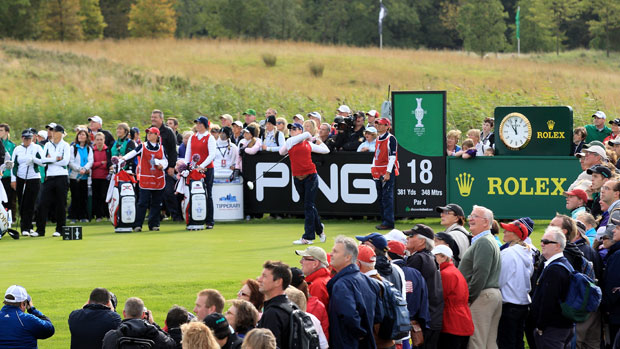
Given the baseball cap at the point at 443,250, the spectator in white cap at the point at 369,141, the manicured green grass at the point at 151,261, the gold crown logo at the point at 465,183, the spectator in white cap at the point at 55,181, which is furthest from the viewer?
the spectator in white cap at the point at 369,141

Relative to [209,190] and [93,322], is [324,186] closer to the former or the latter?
[209,190]

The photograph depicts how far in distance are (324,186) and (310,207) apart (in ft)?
13.1

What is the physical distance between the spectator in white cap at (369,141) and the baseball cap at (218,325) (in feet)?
40.9

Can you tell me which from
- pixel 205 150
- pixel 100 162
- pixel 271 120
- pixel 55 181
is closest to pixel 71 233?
pixel 55 181

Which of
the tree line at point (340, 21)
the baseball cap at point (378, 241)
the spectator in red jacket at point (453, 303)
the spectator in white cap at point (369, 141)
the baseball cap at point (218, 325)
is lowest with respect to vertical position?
the spectator in red jacket at point (453, 303)

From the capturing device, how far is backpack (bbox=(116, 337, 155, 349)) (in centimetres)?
806

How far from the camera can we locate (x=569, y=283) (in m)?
9.65

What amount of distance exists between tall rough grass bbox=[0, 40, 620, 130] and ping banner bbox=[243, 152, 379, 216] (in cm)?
1033

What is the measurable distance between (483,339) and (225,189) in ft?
36.4

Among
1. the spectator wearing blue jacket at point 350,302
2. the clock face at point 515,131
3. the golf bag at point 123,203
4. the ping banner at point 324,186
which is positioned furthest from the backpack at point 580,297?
the golf bag at point 123,203

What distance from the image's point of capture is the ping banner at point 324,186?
19.9m

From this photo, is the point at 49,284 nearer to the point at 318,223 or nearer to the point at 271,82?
the point at 318,223

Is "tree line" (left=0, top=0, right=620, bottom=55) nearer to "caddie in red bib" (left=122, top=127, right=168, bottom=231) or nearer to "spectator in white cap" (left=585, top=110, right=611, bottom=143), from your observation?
"spectator in white cap" (left=585, top=110, right=611, bottom=143)

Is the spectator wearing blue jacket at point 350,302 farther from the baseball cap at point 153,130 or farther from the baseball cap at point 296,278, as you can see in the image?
the baseball cap at point 153,130
